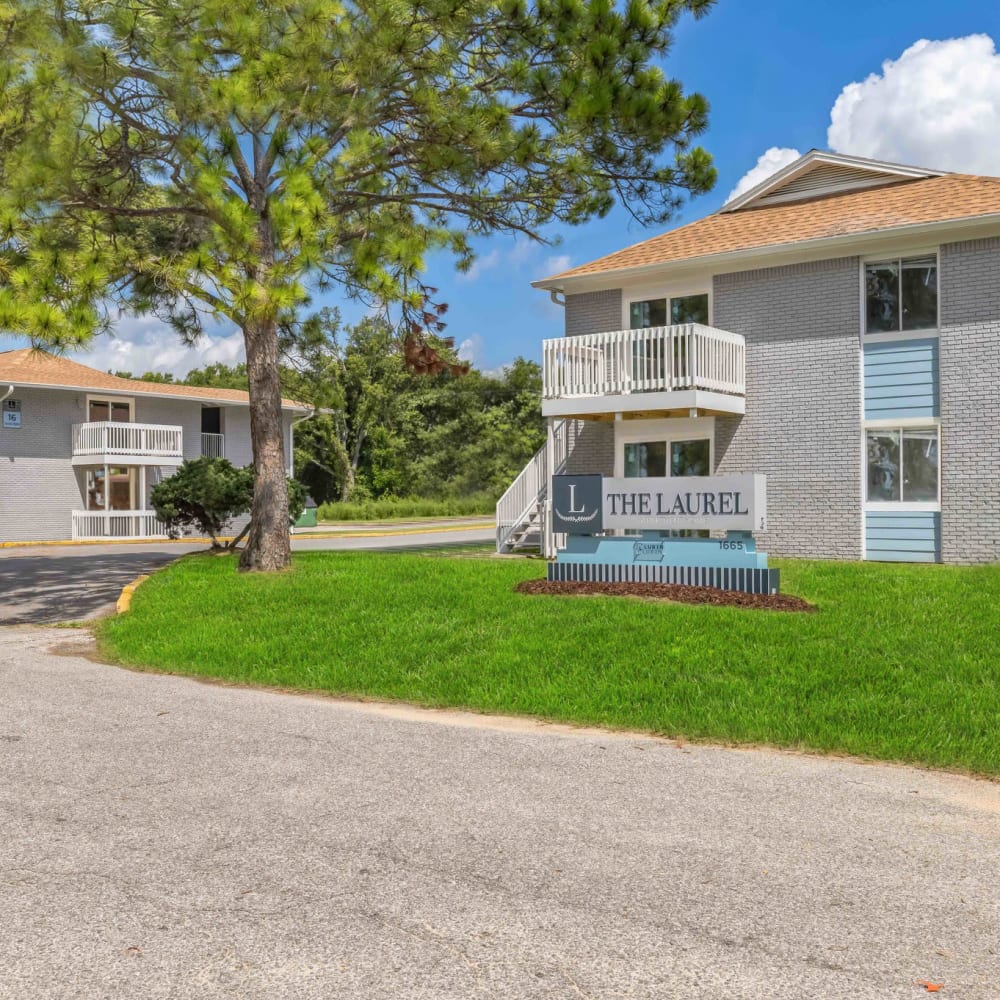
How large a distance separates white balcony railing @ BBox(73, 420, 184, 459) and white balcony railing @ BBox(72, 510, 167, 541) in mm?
1795

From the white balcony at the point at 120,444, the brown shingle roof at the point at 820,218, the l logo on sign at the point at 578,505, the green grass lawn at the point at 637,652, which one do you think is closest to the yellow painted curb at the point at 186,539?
the white balcony at the point at 120,444

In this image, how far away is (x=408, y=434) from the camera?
2234 inches

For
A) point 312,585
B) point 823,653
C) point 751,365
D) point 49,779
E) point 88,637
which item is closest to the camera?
point 49,779

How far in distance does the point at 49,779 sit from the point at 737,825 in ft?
12.3

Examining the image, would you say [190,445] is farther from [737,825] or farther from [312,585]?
[737,825]

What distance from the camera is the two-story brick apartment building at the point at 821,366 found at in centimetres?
1728

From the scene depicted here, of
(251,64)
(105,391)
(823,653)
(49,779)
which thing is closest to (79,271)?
(251,64)

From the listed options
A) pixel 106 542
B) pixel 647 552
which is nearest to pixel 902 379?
pixel 647 552

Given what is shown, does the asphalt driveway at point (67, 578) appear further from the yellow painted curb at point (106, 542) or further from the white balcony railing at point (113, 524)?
the white balcony railing at point (113, 524)

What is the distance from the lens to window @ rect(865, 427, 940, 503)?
17719 millimetres

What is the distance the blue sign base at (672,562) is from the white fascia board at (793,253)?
7579mm

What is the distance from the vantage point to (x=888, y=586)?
12680mm

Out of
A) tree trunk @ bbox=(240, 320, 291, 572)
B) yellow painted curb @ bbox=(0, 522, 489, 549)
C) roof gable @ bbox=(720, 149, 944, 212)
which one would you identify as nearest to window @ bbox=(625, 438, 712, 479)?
roof gable @ bbox=(720, 149, 944, 212)

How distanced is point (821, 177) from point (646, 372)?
5.77 meters
